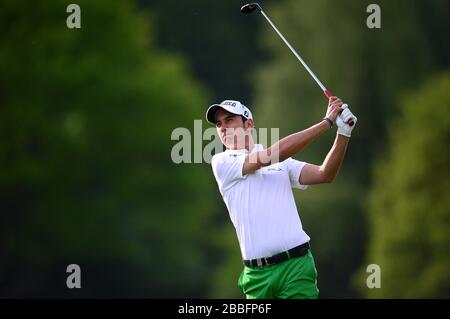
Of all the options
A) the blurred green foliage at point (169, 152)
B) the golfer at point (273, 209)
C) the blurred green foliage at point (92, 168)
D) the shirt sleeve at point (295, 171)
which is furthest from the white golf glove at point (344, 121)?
the blurred green foliage at point (92, 168)

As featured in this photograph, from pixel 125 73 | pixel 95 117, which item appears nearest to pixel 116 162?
pixel 95 117

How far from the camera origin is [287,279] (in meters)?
9.31

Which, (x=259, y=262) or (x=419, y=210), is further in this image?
(x=419, y=210)

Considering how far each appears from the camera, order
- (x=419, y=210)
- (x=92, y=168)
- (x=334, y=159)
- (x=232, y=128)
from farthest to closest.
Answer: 1. (x=92, y=168)
2. (x=419, y=210)
3. (x=232, y=128)
4. (x=334, y=159)

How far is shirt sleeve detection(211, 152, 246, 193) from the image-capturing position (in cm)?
940

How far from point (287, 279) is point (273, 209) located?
567 mm

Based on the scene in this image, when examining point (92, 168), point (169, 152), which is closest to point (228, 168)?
point (92, 168)

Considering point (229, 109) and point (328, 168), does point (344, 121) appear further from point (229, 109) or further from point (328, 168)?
point (229, 109)

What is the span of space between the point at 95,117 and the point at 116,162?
1619 mm

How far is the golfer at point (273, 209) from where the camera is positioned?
9195 mm

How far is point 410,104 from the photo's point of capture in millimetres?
29594

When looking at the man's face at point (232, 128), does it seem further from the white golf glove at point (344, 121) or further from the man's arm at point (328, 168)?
the white golf glove at point (344, 121)

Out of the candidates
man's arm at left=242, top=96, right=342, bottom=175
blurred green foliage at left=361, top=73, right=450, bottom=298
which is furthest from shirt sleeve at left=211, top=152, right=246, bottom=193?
blurred green foliage at left=361, top=73, right=450, bottom=298
